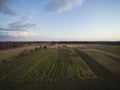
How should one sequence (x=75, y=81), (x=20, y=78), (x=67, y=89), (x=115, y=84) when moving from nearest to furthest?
(x=67, y=89), (x=115, y=84), (x=75, y=81), (x=20, y=78)

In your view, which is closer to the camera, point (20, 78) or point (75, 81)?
point (75, 81)

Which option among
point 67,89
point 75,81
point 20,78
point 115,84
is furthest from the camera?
point 20,78

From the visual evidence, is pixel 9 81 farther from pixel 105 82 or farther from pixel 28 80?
pixel 105 82

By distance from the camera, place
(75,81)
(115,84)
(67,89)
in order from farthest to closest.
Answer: (75,81), (115,84), (67,89)

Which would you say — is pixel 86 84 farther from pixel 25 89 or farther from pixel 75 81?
pixel 25 89

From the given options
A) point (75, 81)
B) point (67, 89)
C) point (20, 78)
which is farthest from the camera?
point (20, 78)

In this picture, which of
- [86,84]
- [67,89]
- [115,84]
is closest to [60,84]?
[67,89]

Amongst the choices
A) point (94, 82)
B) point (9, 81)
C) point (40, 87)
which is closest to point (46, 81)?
point (40, 87)

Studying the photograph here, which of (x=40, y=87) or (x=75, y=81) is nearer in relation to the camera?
(x=40, y=87)
